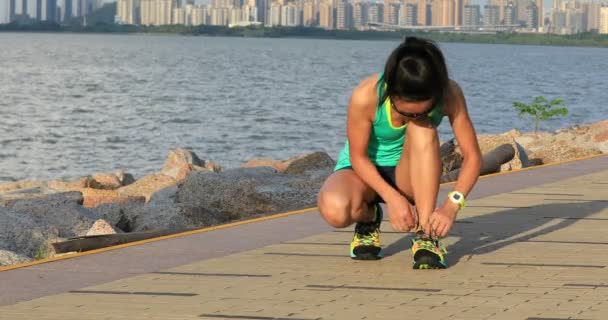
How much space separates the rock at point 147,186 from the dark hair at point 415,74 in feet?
35.4

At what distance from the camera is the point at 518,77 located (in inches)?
3637

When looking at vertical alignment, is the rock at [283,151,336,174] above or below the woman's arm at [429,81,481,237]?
below

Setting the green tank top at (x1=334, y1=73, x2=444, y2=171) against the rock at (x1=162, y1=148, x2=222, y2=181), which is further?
the rock at (x1=162, y1=148, x2=222, y2=181)

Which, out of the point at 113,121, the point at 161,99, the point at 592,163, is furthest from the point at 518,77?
the point at 592,163

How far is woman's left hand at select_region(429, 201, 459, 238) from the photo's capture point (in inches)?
309

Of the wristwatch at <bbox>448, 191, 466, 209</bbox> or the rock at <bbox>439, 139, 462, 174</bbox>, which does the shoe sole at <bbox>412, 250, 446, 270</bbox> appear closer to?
the wristwatch at <bbox>448, 191, 466, 209</bbox>

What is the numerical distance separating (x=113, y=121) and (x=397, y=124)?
39039 millimetres

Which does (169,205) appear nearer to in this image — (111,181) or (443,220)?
(443,220)

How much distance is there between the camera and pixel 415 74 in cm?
748

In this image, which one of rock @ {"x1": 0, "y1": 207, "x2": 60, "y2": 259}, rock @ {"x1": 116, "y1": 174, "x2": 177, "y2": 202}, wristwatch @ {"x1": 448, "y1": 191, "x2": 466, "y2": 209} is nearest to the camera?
wristwatch @ {"x1": 448, "y1": 191, "x2": 466, "y2": 209}

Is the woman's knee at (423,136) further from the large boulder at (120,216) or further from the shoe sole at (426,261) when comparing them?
the large boulder at (120,216)

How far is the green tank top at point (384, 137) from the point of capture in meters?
7.84

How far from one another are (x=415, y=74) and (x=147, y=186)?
41.4ft

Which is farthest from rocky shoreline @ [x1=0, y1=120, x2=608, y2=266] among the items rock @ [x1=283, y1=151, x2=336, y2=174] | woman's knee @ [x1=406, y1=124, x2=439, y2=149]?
woman's knee @ [x1=406, y1=124, x2=439, y2=149]
